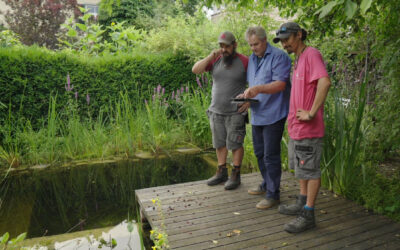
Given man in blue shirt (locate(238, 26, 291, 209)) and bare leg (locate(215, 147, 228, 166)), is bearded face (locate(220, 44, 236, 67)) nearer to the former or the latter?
man in blue shirt (locate(238, 26, 291, 209))

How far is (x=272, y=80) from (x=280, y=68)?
126 millimetres

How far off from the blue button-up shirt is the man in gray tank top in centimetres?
35

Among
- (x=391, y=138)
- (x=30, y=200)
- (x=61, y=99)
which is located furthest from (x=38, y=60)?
(x=391, y=138)

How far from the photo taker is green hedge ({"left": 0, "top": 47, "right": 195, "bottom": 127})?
19.3 feet

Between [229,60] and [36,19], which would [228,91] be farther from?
[36,19]

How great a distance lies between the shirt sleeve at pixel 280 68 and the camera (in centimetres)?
283

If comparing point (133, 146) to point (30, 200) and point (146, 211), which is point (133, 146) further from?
point (146, 211)

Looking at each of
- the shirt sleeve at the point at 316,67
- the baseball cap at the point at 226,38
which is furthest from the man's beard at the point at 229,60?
the shirt sleeve at the point at 316,67

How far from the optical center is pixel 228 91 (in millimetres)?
3365

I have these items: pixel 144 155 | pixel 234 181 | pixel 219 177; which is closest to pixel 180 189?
pixel 219 177

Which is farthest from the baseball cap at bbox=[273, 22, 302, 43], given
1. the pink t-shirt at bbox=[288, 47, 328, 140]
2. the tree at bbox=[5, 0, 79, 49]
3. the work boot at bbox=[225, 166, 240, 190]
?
the tree at bbox=[5, 0, 79, 49]

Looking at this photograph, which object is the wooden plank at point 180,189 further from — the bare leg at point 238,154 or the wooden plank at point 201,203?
the bare leg at point 238,154

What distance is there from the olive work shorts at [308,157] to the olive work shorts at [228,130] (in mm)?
894

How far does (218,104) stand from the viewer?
11.3ft
